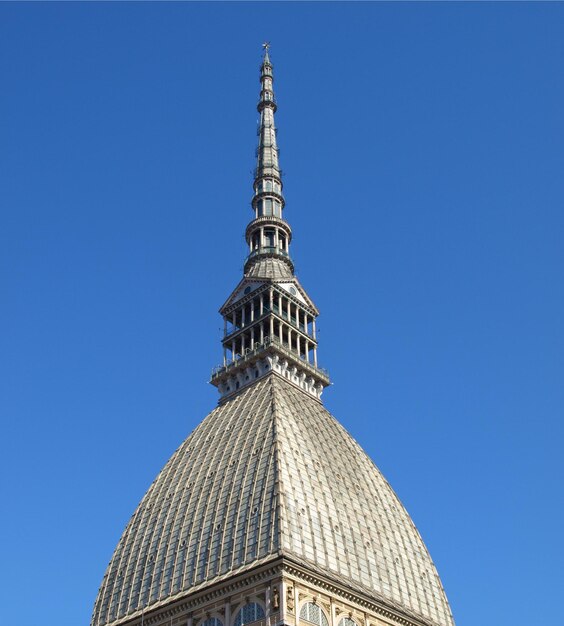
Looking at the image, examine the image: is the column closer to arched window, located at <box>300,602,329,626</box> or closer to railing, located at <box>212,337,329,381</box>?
arched window, located at <box>300,602,329,626</box>

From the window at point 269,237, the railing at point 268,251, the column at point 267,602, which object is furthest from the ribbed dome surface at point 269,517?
the window at point 269,237

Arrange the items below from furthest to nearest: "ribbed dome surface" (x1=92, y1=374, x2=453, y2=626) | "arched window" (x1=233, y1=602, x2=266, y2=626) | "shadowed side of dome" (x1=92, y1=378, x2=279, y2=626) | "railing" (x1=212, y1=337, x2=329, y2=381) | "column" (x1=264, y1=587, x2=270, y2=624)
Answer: "railing" (x1=212, y1=337, x2=329, y2=381), "shadowed side of dome" (x1=92, y1=378, x2=279, y2=626), "ribbed dome surface" (x1=92, y1=374, x2=453, y2=626), "arched window" (x1=233, y1=602, x2=266, y2=626), "column" (x1=264, y1=587, x2=270, y2=624)

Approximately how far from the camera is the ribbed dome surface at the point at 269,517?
74.7 meters

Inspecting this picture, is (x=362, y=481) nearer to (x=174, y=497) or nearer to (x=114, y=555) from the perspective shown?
(x=174, y=497)

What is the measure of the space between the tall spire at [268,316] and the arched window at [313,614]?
2663cm

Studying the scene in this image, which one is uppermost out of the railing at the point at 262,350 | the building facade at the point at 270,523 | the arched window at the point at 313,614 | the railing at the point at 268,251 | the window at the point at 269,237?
the window at the point at 269,237

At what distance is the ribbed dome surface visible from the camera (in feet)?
245

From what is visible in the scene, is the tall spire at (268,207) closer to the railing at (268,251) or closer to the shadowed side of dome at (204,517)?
the railing at (268,251)

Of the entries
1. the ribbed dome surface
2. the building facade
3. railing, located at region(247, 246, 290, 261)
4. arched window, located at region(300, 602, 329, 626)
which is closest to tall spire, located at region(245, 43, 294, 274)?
railing, located at region(247, 246, 290, 261)

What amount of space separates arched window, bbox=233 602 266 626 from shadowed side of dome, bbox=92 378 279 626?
2.71 meters

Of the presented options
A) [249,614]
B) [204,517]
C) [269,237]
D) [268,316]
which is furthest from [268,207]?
[249,614]

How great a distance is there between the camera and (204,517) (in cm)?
7956

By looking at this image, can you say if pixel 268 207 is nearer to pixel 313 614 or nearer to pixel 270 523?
pixel 270 523

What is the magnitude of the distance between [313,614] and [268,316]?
108 feet
